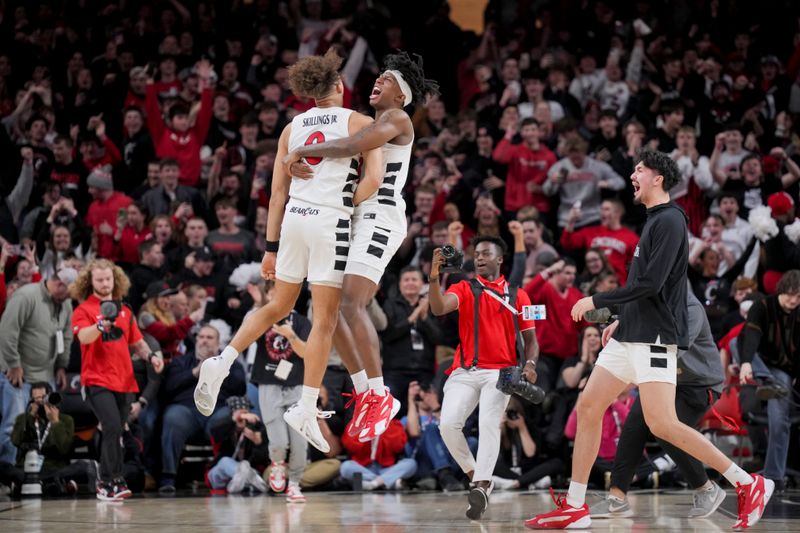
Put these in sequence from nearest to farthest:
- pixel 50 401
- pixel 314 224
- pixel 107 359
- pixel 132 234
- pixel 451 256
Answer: pixel 314 224, pixel 451 256, pixel 107 359, pixel 50 401, pixel 132 234

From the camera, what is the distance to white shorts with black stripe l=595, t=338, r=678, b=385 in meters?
7.53

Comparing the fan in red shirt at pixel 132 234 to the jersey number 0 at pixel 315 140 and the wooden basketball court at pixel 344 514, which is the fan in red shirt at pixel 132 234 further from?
the jersey number 0 at pixel 315 140

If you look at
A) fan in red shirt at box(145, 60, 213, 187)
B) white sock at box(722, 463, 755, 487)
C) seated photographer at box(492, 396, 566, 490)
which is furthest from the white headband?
fan in red shirt at box(145, 60, 213, 187)

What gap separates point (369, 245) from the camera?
7.52 metres

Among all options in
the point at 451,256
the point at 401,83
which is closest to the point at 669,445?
the point at 451,256

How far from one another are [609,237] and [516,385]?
506 cm

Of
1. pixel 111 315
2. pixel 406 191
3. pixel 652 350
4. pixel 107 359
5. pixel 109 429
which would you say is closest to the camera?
pixel 652 350

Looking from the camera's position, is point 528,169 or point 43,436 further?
point 528,169

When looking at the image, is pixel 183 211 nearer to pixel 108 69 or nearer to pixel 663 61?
pixel 108 69

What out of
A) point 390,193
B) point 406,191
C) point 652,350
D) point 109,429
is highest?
point 406,191

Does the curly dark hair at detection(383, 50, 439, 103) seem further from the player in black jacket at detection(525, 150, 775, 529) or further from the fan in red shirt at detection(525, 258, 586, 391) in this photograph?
the fan in red shirt at detection(525, 258, 586, 391)

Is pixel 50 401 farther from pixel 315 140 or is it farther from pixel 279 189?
pixel 315 140

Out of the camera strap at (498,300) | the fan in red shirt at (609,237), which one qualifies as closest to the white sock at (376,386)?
the camera strap at (498,300)

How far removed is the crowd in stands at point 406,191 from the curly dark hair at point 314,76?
2.80m
